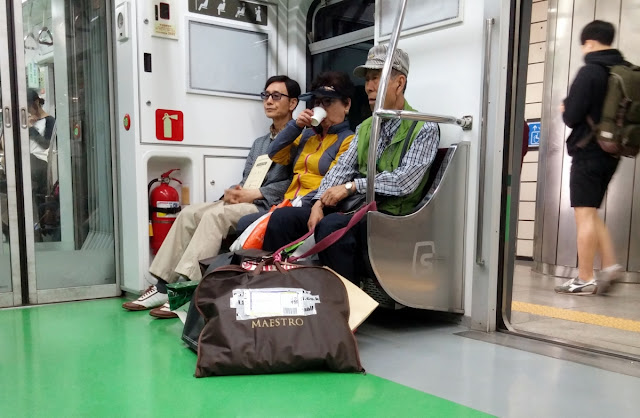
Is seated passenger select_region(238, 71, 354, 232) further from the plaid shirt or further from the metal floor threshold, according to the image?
the metal floor threshold

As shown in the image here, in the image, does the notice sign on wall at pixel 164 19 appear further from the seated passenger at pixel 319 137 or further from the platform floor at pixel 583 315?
the platform floor at pixel 583 315

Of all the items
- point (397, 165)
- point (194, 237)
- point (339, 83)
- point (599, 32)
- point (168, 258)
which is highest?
point (599, 32)

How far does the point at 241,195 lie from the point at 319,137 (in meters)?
0.63

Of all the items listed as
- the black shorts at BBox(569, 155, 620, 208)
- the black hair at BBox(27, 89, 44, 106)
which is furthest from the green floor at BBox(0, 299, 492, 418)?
the black shorts at BBox(569, 155, 620, 208)

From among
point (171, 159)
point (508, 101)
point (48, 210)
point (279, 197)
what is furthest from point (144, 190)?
point (508, 101)

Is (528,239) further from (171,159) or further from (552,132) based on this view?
(171,159)

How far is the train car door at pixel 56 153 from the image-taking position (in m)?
3.32

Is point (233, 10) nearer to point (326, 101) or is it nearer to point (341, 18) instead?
point (341, 18)

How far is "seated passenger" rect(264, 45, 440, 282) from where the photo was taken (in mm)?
2561

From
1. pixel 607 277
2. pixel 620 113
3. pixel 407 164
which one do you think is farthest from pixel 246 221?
pixel 607 277

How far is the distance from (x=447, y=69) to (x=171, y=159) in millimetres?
1933

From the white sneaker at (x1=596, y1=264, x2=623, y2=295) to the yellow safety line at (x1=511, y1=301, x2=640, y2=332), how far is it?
98 centimetres

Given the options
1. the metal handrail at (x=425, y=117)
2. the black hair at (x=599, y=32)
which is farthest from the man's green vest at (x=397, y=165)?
the black hair at (x=599, y=32)

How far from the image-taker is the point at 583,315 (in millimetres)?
3215
